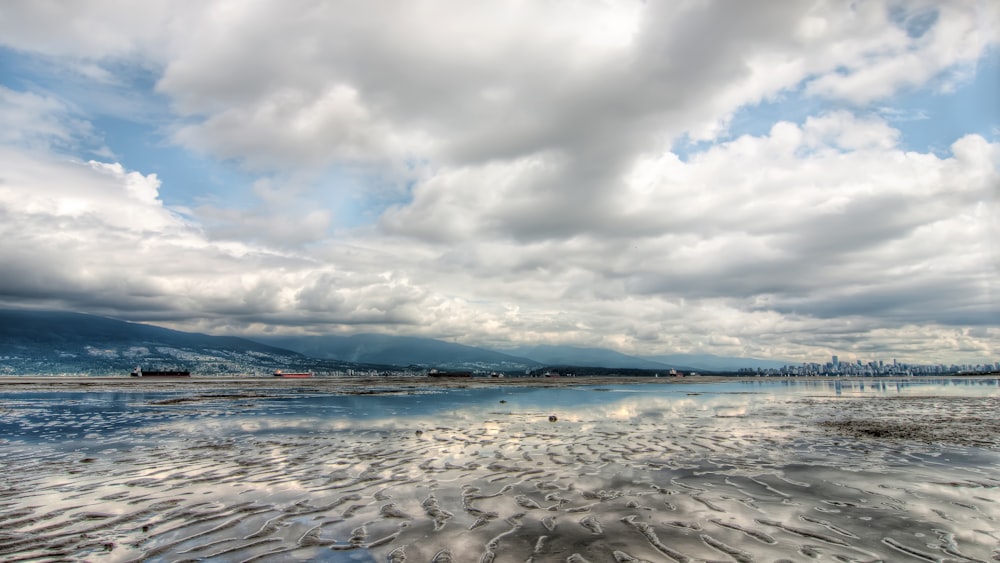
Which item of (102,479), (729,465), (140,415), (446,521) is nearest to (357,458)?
(102,479)

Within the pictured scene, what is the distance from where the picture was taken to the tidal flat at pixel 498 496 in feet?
30.6

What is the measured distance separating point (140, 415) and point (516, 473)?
33.8 m

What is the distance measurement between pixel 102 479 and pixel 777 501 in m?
19.8

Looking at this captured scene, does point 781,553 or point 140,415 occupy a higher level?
point 781,553

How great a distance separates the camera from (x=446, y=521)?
436 inches

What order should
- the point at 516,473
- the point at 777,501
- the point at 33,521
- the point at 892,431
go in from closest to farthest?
the point at 33,521, the point at 777,501, the point at 516,473, the point at 892,431

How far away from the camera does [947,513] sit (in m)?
11.5

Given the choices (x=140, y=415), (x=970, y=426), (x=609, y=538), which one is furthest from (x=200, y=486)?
(x=970, y=426)

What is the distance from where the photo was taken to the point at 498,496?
13.4 meters

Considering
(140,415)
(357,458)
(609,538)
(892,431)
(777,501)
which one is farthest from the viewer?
(140,415)

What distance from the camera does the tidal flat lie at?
30.6 feet

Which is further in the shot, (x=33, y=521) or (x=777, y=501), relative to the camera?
(x=777, y=501)

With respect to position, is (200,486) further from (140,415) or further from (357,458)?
(140,415)

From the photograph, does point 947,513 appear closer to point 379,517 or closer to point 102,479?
point 379,517
